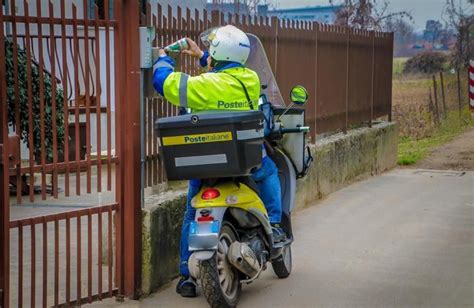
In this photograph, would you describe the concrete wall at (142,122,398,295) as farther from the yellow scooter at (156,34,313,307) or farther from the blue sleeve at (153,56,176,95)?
the blue sleeve at (153,56,176,95)

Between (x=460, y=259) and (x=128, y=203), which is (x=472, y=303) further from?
(x=128, y=203)

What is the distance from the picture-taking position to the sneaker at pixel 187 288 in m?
5.86

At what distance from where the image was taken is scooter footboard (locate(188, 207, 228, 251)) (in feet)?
17.3

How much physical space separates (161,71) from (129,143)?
53 cm

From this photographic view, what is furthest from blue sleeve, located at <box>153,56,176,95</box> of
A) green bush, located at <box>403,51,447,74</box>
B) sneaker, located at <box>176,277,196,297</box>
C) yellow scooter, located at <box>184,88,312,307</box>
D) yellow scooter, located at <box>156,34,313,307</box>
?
green bush, located at <box>403,51,447,74</box>

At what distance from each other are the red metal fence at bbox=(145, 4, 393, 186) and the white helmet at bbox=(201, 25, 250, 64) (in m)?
0.66

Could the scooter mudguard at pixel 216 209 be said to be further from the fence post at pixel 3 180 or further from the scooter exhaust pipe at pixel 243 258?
the fence post at pixel 3 180

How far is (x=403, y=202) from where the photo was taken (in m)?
10.0

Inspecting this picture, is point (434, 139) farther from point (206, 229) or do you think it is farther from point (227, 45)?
point (206, 229)

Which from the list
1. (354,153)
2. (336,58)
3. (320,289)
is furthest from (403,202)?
(320,289)

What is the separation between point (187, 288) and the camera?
19.2 ft

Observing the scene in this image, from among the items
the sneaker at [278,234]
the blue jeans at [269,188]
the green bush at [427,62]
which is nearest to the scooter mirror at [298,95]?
the blue jeans at [269,188]

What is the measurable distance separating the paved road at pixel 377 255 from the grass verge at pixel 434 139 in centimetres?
321

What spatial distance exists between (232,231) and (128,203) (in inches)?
28.5
